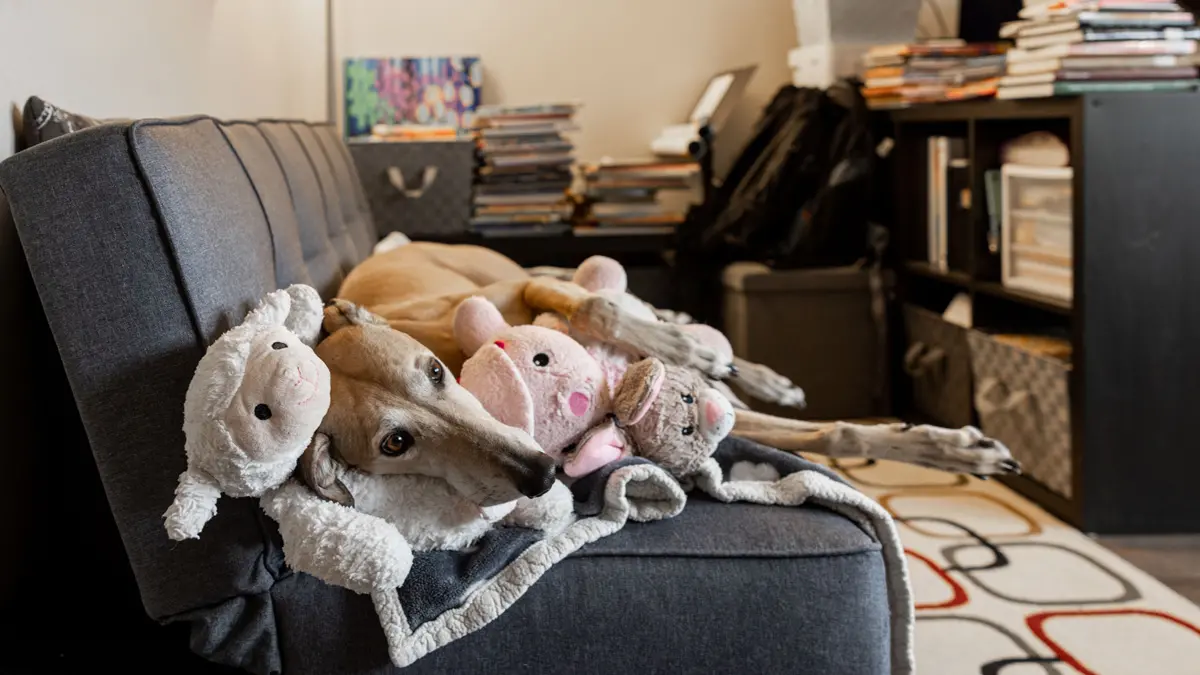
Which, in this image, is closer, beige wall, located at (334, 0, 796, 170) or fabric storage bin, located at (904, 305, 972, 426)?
fabric storage bin, located at (904, 305, 972, 426)

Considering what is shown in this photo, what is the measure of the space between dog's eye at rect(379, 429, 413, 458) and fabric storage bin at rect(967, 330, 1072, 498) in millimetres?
1828

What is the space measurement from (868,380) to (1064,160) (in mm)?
1078

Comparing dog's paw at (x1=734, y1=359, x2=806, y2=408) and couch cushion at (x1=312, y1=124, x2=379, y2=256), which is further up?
couch cushion at (x1=312, y1=124, x2=379, y2=256)

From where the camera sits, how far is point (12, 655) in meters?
1.33

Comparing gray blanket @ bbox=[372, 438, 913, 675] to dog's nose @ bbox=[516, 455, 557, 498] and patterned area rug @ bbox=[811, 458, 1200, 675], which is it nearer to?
dog's nose @ bbox=[516, 455, 557, 498]

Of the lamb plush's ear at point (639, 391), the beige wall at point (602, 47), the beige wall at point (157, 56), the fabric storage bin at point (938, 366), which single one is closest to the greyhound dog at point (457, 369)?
the lamb plush's ear at point (639, 391)

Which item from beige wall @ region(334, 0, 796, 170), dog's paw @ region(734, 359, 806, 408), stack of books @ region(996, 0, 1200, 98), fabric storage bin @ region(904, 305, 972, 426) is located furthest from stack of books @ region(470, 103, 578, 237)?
dog's paw @ region(734, 359, 806, 408)

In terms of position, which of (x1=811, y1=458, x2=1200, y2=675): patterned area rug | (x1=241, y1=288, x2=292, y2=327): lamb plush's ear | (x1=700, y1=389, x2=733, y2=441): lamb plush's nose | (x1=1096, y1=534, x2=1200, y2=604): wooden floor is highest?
(x1=241, y1=288, x2=292, y2=327): lamb plush's ear

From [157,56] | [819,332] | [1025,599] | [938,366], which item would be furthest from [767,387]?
[819,332]

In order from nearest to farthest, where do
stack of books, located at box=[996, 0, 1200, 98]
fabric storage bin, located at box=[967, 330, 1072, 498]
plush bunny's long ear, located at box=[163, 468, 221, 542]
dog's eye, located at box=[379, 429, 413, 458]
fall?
plush bunny's long ear, located at box=[163, 468, 221, 542], dog's eye, located at box=[379, 429, 413, 458], stack of books, located at box=[996, 0, 1200, 98], fabric storage bin, located at box=[967, 330, 1072, 498]

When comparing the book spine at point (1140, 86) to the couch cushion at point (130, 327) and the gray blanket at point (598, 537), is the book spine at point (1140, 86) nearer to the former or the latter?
the gray blanket at point (598, 537)

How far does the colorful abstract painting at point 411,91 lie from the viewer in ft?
12.9

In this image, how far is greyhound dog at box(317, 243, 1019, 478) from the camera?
1234mm

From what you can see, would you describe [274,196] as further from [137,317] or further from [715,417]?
[715,417]
